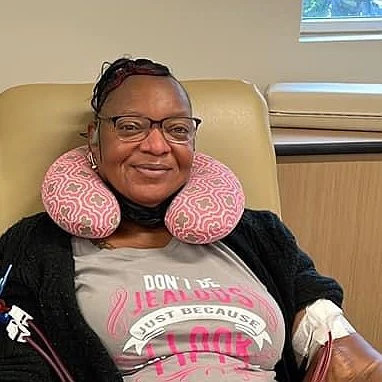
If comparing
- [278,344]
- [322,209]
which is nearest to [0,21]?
[322,209]

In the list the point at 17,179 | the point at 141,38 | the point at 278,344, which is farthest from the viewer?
the point at 141,38

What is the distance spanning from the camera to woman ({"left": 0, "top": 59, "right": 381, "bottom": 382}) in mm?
1443

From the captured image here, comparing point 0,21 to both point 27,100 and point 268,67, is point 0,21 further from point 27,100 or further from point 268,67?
point 268,67

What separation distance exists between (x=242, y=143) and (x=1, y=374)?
75cm

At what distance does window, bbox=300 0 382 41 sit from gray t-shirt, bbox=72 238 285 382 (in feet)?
3.59

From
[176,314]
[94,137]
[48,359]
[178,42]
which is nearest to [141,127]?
[94,137]

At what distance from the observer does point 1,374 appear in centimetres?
136

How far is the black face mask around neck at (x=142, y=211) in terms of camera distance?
1564 mm

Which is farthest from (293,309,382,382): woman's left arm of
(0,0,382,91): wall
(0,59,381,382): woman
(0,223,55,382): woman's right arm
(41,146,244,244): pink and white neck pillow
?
(0,0,382,91): wall

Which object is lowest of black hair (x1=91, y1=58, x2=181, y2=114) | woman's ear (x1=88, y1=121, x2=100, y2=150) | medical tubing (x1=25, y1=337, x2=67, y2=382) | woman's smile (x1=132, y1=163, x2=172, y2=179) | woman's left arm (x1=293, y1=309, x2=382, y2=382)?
woman's left arm (x1=293, y1=309, x2=382, y2=382)

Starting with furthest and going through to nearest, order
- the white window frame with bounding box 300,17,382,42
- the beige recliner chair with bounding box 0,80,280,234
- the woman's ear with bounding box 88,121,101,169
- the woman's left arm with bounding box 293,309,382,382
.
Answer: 1. the white window frame with bounding box 300,17,382,42
2. the beige recliner chair with bounding box 0,80,280,234
3. the woman's ear with bounding box 88,121,101,169
4. the woman's left arm with bounding box 293,309,382,382

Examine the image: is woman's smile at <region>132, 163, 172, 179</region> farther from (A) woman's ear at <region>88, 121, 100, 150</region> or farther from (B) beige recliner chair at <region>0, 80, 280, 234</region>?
Answer: (B) beige recliner chair at <region>0, 80, 280, 234</region>

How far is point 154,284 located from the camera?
4.89 feet

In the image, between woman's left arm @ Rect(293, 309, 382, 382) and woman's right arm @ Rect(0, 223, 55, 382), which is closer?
woman's right arm @ Rect(0, 223, 55, 382)
